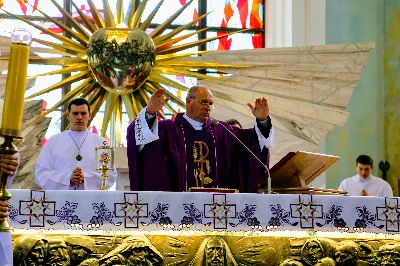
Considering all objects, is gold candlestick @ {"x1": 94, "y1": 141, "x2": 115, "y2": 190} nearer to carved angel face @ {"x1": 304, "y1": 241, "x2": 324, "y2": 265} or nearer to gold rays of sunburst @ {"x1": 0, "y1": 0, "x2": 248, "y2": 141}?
carved angel face @ {"x1": 304, "y1": 241, "x2": 324, "y2": 265}

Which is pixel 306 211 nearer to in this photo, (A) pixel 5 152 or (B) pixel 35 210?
(B) pixel 35 210

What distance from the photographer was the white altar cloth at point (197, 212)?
517 centimetres

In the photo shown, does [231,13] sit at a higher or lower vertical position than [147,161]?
higher

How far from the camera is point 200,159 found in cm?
685

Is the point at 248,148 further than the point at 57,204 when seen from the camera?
Yes

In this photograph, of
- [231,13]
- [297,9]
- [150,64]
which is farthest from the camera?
[231,13]

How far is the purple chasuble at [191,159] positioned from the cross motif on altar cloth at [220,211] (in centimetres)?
126

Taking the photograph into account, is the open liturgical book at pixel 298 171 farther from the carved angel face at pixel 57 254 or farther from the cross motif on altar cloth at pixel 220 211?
the carved angel face at pixel 57 254

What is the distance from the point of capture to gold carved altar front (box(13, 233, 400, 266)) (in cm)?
518

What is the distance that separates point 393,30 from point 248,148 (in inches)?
188

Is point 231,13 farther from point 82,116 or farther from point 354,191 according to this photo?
point 82,116

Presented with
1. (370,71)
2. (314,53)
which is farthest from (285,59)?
(370,71)

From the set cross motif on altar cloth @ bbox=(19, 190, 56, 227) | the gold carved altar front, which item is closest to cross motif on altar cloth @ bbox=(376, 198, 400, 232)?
the gold carved altar front

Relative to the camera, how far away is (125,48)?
845 cm
